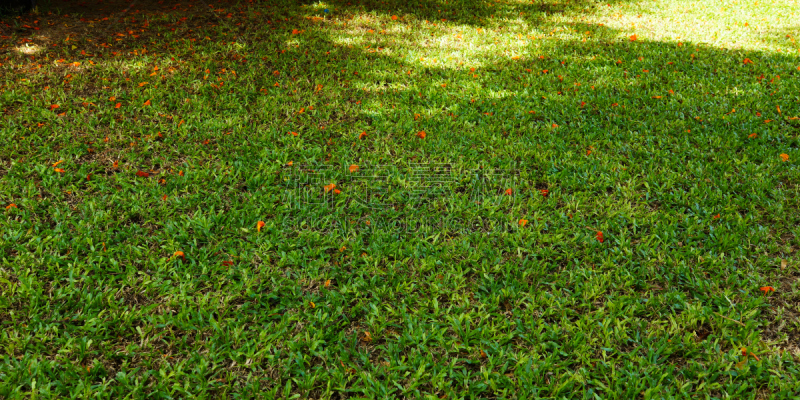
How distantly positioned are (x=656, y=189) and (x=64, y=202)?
4.17m

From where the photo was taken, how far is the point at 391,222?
3213 mm

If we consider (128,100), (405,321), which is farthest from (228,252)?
(128,100)

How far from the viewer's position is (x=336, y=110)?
15.2 feet

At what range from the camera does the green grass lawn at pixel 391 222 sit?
7.39 feet

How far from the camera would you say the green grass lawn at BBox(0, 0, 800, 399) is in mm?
2254

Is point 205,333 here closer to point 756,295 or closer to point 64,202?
point 64,202

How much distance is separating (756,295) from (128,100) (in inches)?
203

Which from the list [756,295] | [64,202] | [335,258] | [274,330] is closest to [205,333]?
[274,330]

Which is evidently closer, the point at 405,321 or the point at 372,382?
the point at 372,382

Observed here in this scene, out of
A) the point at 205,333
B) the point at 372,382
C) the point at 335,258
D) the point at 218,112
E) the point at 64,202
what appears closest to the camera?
the point at 372,382

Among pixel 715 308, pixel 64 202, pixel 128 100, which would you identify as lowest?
pixel 715 308

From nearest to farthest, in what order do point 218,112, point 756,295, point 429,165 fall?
point 756,295
point 429,165
point 218,112

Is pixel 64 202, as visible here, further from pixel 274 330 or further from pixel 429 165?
pixel 429 165

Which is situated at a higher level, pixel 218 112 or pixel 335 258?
pixel 218 112
